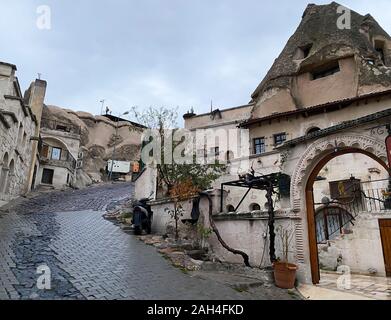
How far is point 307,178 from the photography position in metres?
7.71

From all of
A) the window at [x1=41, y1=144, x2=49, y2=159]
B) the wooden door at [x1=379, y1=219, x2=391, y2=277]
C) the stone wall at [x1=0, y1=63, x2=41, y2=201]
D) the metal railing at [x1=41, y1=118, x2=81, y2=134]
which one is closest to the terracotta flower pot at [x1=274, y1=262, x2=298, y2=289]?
the wooden door at [x1=379, y1=219, x2=391, y2=277]

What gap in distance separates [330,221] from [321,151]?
28.2ft

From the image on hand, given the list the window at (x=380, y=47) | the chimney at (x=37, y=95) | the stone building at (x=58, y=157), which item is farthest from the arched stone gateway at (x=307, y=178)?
the stone building at (x=58, y=157)

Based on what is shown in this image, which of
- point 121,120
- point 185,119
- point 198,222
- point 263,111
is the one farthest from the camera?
point 121,120

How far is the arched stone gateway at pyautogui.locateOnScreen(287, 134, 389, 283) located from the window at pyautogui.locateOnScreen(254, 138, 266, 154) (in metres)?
11.5

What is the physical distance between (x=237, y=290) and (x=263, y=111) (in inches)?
695

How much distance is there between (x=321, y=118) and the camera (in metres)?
17.4

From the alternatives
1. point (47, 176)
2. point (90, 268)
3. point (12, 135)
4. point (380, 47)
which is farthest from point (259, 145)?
point (47, 176)

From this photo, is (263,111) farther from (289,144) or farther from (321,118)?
(289,144)

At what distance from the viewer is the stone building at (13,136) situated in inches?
587

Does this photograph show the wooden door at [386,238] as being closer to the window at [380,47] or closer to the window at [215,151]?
the window at [215,151]

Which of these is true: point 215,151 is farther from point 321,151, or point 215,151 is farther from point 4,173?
point 321,151

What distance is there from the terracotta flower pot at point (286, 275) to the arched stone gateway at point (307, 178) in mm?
566
